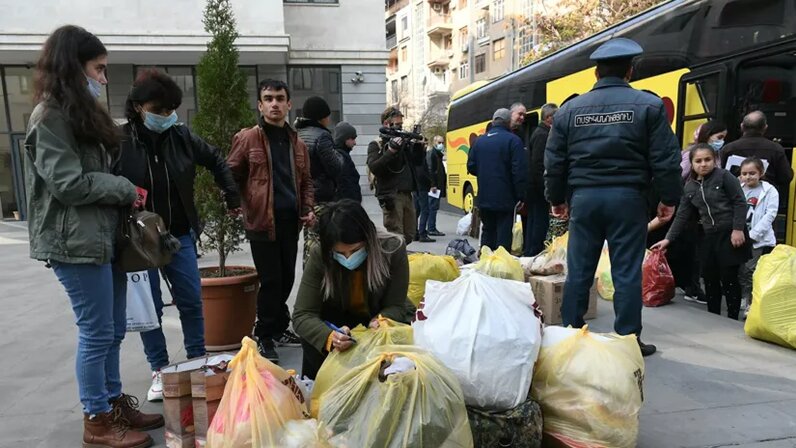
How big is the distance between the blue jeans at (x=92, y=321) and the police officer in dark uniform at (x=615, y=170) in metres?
2.60

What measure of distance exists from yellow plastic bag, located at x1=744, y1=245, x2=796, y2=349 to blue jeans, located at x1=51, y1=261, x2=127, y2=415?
160 inches

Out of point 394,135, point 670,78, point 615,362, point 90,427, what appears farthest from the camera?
point 670,78

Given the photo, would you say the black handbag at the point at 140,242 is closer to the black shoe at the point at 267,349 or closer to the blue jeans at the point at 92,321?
the blue jeans at the point at 92,321

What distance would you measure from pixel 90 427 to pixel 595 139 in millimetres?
3066

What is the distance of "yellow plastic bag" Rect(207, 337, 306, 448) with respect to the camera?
2.01 m

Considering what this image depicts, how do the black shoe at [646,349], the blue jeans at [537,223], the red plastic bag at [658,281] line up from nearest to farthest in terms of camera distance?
the black shoe at [646,349], the red plastic bag at [658,281], the blue jeans at [537,223]

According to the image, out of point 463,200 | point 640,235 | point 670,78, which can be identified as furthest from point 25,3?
point 640,235

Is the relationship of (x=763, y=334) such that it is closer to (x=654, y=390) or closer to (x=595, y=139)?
(x=654, y=390)

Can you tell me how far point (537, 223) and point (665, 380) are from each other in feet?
11.0

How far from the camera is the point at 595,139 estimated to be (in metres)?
3.38

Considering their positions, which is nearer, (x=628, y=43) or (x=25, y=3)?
(x=628, y=43)

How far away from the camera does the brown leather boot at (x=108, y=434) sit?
255 centimetres

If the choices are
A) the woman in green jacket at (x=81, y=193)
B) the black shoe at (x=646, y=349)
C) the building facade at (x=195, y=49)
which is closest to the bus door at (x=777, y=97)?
the black shoe at (x=646, y=349)

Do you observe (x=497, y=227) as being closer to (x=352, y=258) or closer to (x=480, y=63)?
(x=352, y=258)
